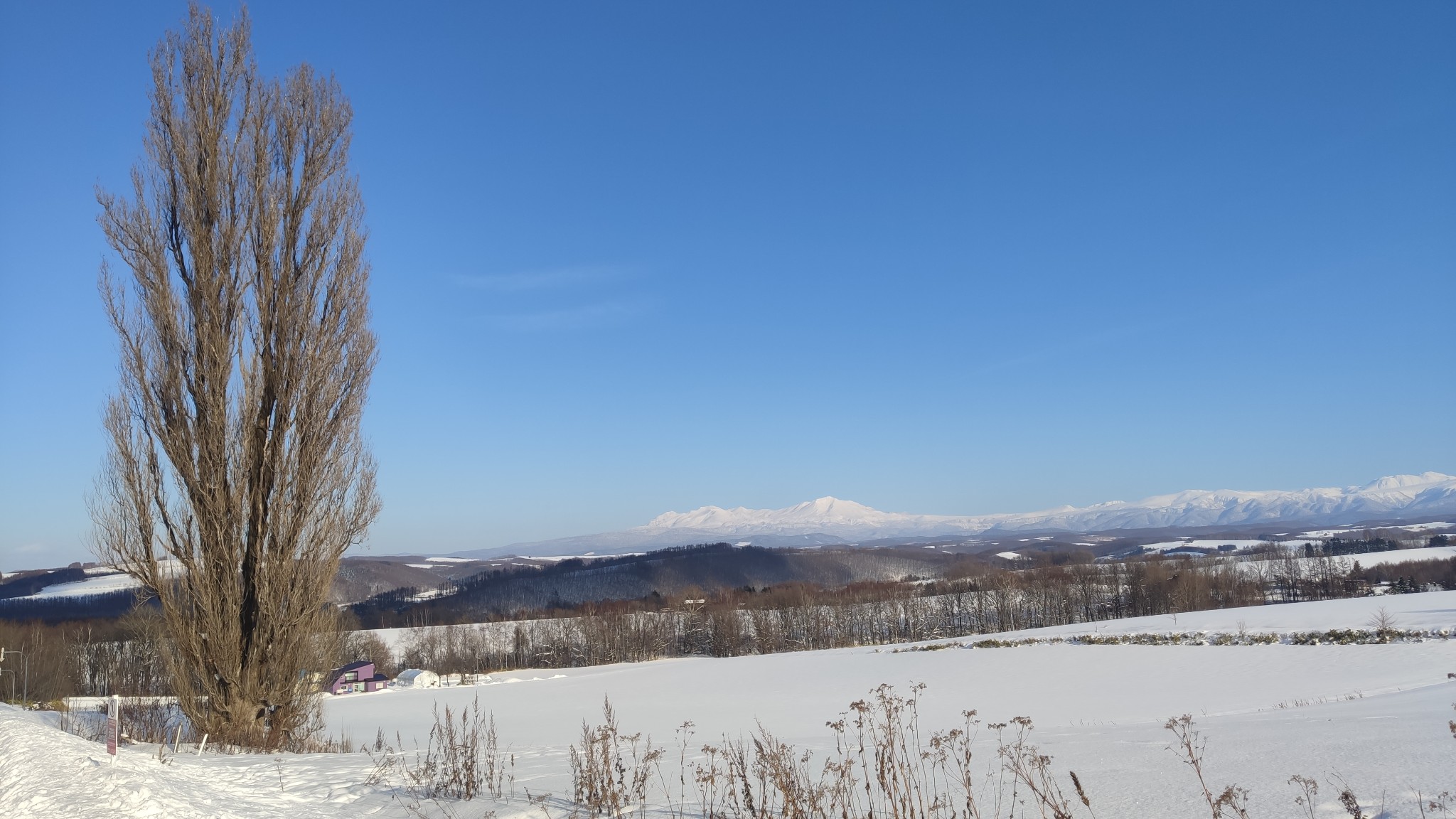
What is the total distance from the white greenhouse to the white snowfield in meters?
15.2

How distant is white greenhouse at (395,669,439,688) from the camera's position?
57325mm

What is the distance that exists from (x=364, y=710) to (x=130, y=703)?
18973 mm

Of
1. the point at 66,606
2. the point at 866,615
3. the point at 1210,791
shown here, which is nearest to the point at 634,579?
the point at 866,615

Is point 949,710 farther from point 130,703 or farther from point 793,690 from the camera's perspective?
point 130,703

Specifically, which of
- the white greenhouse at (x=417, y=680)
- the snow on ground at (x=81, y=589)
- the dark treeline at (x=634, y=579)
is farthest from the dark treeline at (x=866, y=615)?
the snow on ground at (x=81, y=589)

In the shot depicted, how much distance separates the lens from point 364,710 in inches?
1254

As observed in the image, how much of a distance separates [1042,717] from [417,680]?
50999 mm

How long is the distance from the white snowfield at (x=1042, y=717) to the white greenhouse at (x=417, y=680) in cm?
1516

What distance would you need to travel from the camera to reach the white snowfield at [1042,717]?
5.87 m

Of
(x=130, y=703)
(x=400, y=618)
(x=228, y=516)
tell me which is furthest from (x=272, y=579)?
(x=400, y=618)

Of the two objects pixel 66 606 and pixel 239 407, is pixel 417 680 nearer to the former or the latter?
pixel 239 407

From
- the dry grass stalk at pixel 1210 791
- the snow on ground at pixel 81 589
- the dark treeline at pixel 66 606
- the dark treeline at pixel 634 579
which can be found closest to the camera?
the dry grass stalk at pixel 1210 791

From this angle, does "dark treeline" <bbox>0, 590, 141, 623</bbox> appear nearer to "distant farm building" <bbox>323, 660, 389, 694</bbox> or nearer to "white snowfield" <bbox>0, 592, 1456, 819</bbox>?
"distant farm building" <bbox>323, 660, 389, 694</bbox>

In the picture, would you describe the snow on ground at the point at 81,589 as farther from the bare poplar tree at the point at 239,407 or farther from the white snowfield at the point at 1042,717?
the bare poplar tree at the point at 239,407
